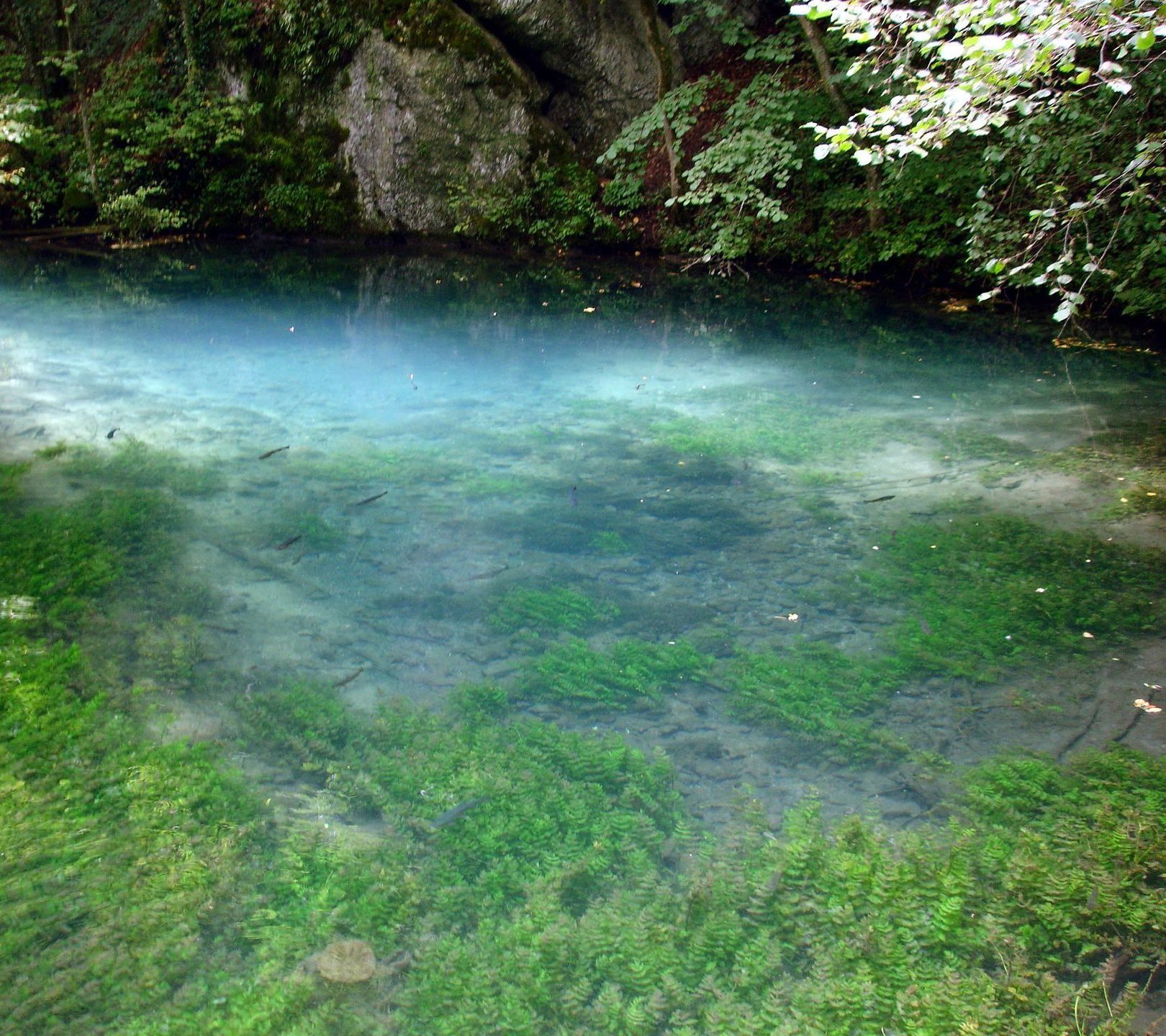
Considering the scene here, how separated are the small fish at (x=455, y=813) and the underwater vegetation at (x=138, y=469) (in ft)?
10.6

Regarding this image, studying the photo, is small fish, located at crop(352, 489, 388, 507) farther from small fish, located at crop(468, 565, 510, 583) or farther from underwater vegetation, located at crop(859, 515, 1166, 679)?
underwater vegetation, located at crop(859, 515, 1166, 679)

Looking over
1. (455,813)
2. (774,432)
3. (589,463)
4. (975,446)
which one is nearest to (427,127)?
(774,432)

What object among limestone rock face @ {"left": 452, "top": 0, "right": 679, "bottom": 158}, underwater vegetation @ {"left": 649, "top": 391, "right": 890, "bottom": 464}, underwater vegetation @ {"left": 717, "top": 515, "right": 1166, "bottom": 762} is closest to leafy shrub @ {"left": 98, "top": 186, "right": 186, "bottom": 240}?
limestone rock face @ {"left": 452, "top": 0, "right": 679, "bottom": 158}

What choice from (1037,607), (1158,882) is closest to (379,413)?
(1037,607)

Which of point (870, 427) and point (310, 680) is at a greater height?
point (870, 427)

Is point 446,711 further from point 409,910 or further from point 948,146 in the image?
point 948,146

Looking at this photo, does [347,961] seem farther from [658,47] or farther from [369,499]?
[658,47]

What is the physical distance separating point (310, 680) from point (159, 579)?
50.5 inches

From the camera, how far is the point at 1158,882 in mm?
3076

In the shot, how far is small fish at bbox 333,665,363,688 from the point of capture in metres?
4.05

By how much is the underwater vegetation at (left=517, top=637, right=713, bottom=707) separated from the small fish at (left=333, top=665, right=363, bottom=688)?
2.30 ft

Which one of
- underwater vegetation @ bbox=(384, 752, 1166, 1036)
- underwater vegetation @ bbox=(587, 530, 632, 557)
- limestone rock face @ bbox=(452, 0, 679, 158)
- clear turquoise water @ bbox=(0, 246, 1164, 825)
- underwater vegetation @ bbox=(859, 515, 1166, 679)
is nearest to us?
underwater vegetation @ bbox=(384, 752, 1166, 1036)

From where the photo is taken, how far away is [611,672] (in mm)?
4199

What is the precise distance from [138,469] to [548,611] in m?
3.14
